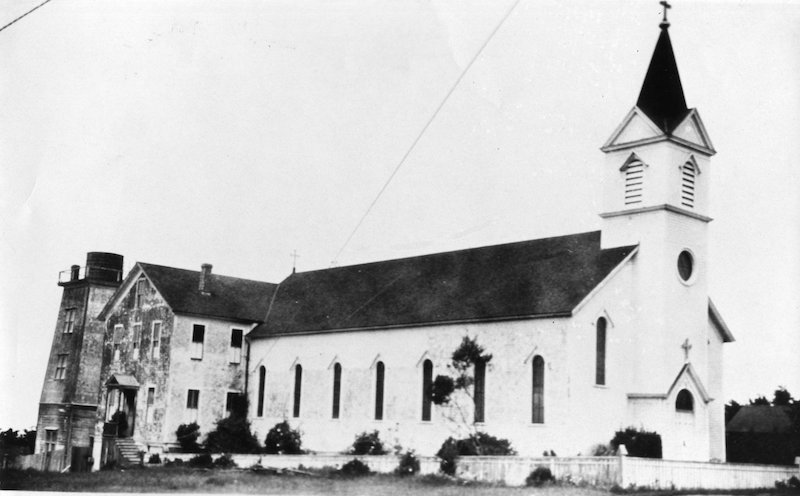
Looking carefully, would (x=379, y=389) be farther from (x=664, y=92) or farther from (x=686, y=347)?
(x=664, y=92)

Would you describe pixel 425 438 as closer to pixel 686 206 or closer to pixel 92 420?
pixel 686 206

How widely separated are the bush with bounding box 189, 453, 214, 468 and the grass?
15.4ft

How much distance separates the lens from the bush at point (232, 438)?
51.2 m

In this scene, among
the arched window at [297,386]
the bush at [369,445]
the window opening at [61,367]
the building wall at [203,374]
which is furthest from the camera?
the window opening at [61,367]

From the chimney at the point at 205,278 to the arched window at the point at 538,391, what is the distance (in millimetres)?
22748

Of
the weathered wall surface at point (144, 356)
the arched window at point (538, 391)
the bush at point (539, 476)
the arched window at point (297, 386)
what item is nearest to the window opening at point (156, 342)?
the weathered wall surface at point (144, 356)

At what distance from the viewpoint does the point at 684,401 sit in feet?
130

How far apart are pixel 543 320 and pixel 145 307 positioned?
25027 mm

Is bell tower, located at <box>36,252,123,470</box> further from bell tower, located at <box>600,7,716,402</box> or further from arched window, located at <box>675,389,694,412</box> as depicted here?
arched window, located at <box>675,389,694,412</box>

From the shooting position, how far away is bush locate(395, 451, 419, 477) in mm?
37969

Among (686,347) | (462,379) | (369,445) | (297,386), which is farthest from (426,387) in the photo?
(686,347)

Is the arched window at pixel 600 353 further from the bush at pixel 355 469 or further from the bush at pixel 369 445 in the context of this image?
the bush at pixel 369 445

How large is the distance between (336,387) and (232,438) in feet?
21.6

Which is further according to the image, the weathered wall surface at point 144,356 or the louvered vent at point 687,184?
the weathered wall surface at point 144,356
